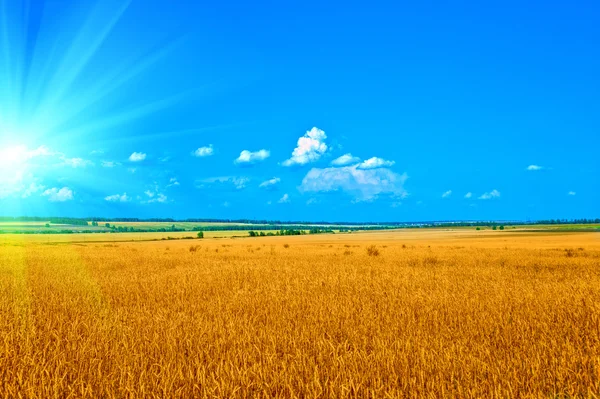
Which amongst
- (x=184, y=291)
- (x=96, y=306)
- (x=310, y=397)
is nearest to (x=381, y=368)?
(x=310, y=397)

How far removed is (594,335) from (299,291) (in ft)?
21.6

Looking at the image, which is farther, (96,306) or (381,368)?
(96,306)

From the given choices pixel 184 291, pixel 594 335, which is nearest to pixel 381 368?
pixel 594 335

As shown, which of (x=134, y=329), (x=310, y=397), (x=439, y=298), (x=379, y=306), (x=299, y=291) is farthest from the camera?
(x=299, y=291)

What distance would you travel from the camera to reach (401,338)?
22.4ft

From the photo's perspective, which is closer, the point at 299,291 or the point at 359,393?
the point at 359,393

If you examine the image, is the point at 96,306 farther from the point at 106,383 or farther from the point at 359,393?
the point at 359,393

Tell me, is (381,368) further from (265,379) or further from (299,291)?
(299,291)

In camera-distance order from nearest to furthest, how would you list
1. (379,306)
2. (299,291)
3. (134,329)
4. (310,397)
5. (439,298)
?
(310,397), (134,329), (379,306), (439,298), (299,291)

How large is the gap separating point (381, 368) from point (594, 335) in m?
4.18

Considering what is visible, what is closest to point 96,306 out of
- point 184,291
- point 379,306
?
point 184,291

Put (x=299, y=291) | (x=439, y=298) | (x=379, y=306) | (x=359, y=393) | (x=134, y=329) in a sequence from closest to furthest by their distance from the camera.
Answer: (x=359, y=393)
(x=134, y=329)
(x=379, y=306)
(x=439, y=298)
(x=299, y=291)

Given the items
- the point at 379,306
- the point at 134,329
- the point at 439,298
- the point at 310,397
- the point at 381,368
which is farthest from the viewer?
the point at 439,298

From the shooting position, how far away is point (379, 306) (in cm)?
954
